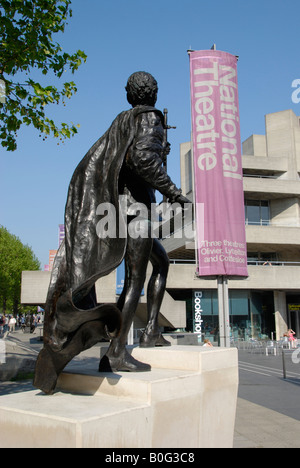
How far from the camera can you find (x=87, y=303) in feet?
9.99

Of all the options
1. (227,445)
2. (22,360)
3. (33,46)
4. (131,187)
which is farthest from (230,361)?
(22,360)

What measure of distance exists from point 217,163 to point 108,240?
66.6 feet

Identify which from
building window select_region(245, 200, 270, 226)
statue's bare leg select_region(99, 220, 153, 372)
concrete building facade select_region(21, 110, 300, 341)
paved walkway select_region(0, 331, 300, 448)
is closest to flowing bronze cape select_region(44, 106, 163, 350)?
statue's bare leg select_region(99, 220, 153, 372)

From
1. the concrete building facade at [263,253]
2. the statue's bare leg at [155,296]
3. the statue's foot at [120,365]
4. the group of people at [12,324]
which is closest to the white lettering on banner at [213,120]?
the concrete building facade at [263,253]

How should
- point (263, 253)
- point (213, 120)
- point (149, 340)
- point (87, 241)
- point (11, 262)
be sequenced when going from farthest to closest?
point (11, 262)
point (263, 253)
point (213, 120)
point (149, 340)
point (87, 241)

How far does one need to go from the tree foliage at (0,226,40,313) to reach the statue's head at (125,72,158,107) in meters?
50.2

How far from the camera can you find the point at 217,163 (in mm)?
22656

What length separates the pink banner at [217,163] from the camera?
Result: 2205 centimetres

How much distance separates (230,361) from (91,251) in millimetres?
1730

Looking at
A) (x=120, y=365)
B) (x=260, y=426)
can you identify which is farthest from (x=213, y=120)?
(x=120, y=365)

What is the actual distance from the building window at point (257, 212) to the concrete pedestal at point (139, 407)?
34930 mm

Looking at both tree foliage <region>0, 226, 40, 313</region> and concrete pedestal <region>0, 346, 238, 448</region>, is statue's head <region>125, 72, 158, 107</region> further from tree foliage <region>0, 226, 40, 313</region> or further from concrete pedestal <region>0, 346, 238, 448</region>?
tree foliage <region>0, 226, 40, 313</region>

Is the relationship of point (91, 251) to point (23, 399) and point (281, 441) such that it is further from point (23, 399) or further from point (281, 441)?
point (281, 441)

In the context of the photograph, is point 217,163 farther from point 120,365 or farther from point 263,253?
point 120,365
